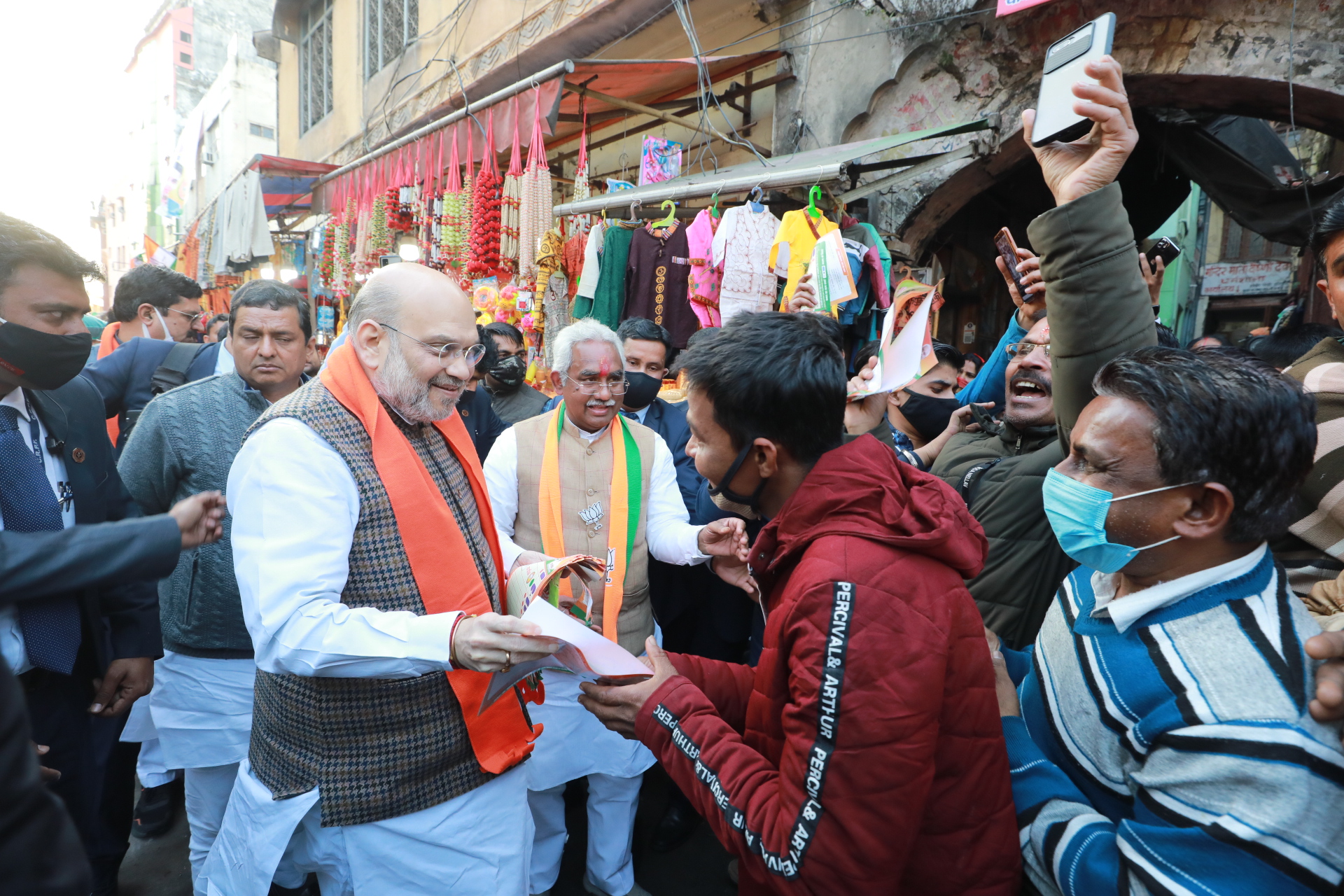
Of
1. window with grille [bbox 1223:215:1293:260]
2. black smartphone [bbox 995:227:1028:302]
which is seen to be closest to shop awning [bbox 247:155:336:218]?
black smartphone [bbox 995:227:1028:302]

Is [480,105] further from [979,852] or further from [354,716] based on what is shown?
[979,852]

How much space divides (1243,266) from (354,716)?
1379 cm

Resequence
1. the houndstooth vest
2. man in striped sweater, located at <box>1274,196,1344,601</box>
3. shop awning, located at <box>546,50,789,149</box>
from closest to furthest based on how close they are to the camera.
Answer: man in striped sweater, located at <box>1274,196,1344,601</box> → the houndstooth vest → shop awning, located at <box>546,50,789,149</box>

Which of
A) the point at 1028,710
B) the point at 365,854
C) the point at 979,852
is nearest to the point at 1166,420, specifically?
the point at 1028,710

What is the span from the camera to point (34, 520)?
1.91 meters

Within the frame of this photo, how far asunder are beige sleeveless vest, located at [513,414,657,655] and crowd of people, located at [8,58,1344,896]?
33cm

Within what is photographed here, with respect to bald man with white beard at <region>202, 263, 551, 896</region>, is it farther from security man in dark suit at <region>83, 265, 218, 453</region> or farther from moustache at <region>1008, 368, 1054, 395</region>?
security man in dark suit at <region>83, 265, 218, 453</region>

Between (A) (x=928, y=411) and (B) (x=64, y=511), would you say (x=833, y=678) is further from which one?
(A) (x=928, y=411)

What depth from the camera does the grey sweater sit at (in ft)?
8.19

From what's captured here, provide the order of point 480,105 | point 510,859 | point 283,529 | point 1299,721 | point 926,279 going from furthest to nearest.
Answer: point 480,105, point 926,279, point 510,859, point 283,529, point 1299,721

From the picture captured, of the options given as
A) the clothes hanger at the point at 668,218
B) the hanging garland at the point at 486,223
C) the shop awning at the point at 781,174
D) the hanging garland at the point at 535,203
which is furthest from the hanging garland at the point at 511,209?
the clothes hanger at the point at 668,218

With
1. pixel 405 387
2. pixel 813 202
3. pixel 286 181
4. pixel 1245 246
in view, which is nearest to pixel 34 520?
pixel 405 387

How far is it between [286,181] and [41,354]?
1143 cm

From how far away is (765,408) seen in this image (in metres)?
1.43
